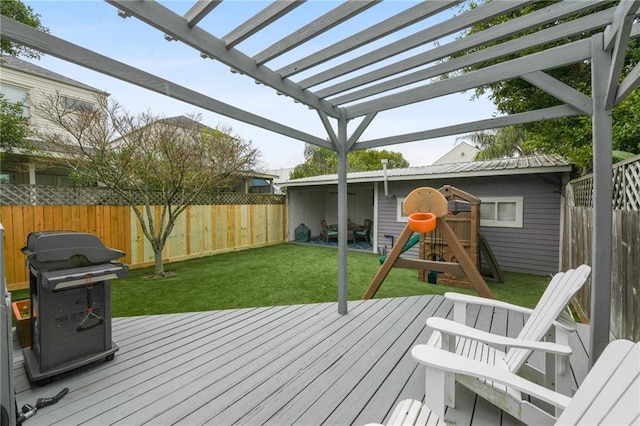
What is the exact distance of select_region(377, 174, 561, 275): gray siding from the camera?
6.29 metres

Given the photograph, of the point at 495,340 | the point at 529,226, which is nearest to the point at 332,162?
the point at 529,226

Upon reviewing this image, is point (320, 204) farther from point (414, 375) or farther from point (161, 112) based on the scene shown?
point (414, 375)

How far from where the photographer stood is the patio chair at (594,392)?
95cm

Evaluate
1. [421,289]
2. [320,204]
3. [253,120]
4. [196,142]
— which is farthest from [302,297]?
[320,204]

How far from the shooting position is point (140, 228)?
701 centimetres

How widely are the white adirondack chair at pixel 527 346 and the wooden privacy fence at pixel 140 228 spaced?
22.9 ft

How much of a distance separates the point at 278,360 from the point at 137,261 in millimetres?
6016

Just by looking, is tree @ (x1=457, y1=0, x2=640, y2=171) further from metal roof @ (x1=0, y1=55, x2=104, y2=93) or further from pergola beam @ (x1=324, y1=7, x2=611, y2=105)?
metal roof @ (x1=0, y1=55, x2=104, y2=93)

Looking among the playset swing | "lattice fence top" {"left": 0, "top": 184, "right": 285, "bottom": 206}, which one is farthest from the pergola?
"lattice fence top" {"left": 0, "top": 184, "right": 285, "bottom": 206}

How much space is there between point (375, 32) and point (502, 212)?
6.60 metres

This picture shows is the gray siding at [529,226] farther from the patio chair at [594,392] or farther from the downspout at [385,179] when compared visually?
the patio chair at [594,392]

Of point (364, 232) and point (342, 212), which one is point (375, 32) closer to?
point (342, 212)

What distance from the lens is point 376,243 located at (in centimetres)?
915

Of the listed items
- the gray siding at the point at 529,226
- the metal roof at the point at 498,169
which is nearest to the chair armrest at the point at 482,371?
the metal roof at the point at 498,169
